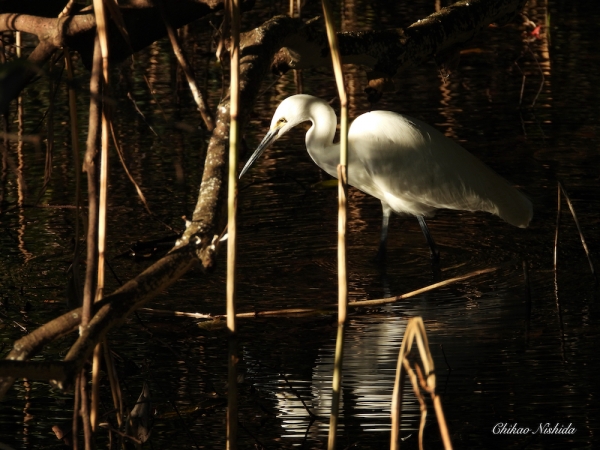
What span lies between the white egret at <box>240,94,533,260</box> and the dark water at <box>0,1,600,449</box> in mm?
223

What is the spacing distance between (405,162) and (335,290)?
37.6 inches

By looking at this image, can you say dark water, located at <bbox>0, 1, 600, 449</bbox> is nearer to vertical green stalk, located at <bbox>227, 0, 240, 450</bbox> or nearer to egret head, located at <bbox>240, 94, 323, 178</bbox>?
egret head, located at <bbox>240, 94, 323, 178</bbox>

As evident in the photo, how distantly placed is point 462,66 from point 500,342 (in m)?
5.11

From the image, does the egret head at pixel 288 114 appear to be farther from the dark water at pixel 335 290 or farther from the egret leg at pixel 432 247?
the egret leg at pixel 432 247

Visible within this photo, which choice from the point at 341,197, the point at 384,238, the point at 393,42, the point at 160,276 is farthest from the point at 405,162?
the point at 160,276

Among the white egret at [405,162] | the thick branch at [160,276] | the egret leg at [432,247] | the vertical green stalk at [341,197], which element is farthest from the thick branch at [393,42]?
the vertical green stalk at [341,197]

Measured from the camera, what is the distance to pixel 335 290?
4.24 metres

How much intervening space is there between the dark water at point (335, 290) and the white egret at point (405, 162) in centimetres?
22

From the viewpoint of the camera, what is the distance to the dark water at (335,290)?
10.1 feet

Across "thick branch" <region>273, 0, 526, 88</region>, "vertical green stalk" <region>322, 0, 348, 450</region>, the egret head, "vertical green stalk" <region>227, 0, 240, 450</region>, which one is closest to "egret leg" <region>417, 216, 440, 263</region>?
the egret head

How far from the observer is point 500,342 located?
3719mm

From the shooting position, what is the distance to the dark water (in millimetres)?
3088

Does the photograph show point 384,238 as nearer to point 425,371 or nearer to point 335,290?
point 335,290

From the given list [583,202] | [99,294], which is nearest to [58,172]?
[583,202]
